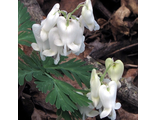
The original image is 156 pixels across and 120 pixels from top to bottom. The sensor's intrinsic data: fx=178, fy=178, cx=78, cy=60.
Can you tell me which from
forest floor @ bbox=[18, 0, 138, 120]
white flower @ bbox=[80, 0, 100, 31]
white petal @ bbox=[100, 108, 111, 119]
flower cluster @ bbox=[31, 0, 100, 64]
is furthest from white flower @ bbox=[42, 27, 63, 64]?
forest floor @ bbox=[18, 0, 138, 120]

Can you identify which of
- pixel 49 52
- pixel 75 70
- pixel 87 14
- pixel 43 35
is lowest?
pixel 75 70

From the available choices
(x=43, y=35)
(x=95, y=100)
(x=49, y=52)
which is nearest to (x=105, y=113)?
(x=95, y=100)

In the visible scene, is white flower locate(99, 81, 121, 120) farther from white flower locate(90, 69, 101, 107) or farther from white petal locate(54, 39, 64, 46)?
white petal locate(54, 39, 64, 46)

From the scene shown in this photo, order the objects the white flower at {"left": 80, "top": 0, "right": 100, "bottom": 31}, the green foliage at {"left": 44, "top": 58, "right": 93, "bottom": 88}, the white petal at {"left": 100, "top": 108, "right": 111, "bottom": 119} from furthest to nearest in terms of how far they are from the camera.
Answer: the green foliage at {"left": 44, "top": 58, "right": 93, "bottom": 88} < the white petal at {"left": 100, "top": 108, "right": 111, "bottom": 119} < the white flower at {"left": 80, "top": 0, "right": 100, "bottom": 31}

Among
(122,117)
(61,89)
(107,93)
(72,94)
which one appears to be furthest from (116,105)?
(122,117)

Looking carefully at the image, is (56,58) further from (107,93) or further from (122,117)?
(122,117)

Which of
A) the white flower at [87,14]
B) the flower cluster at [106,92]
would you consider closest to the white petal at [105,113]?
the flower cluster at [106,92]

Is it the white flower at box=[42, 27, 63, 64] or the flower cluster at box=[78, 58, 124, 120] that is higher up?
the white flower at box=[42, 27, 63, 64]

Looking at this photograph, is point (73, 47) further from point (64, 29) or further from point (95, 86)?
point (95, 86)
